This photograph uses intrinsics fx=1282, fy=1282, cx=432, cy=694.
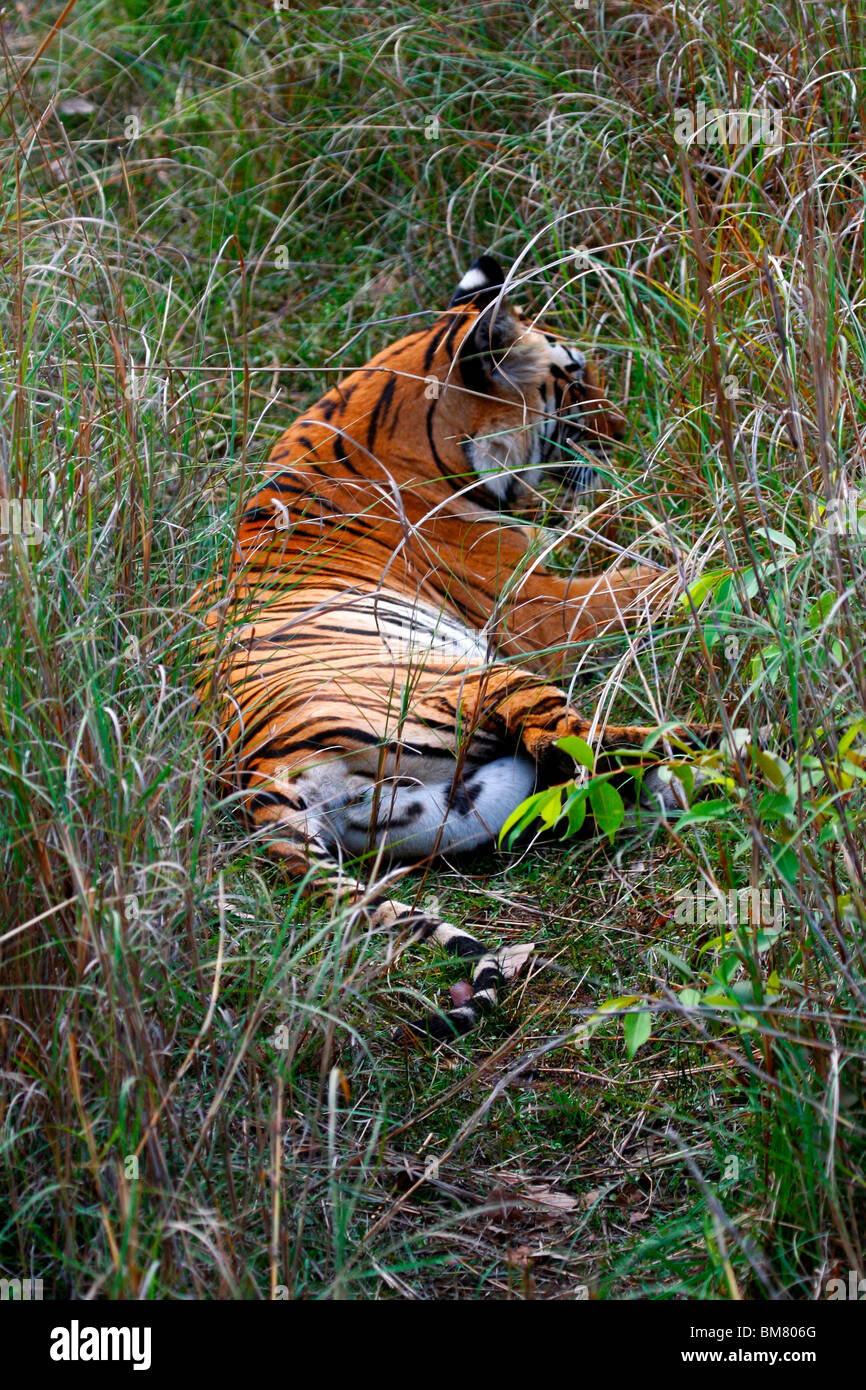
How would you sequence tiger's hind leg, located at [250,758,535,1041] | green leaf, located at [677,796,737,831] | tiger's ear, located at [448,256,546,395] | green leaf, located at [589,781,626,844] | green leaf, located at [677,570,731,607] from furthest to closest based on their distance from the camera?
tiger's ear, located at [448,256,546,395] → tiger's hind leg, located at [250,758,535,1041] → green leaf, located at [677,570,731,607] → green leaf, located at [589,781,626,844] → green leaf, located at [677,796,737,831]

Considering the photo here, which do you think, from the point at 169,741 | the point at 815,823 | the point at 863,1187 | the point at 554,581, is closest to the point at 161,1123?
the point at 169,741

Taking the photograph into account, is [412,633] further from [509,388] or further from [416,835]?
[509,388]

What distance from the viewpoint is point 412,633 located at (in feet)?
8.73

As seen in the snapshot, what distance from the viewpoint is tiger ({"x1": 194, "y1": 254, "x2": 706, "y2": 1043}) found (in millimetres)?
2504

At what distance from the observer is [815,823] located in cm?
196

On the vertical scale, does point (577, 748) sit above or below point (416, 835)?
below

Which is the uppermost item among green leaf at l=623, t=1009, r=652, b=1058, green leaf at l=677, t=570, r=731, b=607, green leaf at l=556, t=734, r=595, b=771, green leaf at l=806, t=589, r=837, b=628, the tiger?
the tiger

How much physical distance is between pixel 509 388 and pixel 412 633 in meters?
1.55

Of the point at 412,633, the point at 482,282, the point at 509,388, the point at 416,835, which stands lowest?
the point at 416,835

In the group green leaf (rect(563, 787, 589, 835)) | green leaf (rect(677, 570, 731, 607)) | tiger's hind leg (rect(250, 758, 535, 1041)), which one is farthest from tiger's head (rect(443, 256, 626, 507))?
green leaf (rect(563, 787, 589, 835))

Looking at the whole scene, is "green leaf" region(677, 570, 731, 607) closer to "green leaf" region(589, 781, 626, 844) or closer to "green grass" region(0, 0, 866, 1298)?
"green grass" region(0, 0, 866, 1298)

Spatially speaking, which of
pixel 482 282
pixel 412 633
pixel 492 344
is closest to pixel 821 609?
pixel 412 633

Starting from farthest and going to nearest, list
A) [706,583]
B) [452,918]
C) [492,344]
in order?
[492,344], [452,918], [706,583]
